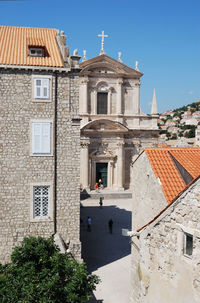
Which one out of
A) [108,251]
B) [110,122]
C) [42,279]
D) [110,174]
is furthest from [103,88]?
[42,279]

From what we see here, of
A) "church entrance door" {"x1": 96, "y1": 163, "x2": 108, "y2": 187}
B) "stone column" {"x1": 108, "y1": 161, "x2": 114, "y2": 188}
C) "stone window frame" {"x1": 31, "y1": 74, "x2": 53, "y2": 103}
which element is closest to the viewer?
"stone window frame" {"x1": 31, "y1": 74, "x2": 53, "y2": 103}

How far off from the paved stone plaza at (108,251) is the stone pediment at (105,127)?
343 inches

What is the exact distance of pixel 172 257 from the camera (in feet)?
24.0

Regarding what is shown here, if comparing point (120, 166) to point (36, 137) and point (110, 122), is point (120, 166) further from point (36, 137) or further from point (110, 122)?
point (36, 137)

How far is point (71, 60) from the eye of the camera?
14430 millimetres

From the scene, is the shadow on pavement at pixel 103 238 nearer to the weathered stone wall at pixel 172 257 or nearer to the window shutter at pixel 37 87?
the weathered stone wall at pixel 172 257

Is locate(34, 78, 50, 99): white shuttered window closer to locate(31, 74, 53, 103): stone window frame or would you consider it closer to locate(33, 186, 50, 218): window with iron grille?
locate(31, 74, 53, 103): stone window frame

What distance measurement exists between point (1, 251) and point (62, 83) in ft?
26.4

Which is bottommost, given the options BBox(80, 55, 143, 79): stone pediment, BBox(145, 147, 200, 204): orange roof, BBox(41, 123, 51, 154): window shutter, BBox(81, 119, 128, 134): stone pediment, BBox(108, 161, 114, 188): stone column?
BBox(108, 161, 114, 188): stone column

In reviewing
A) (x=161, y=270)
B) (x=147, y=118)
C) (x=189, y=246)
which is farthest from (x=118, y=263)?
(x=147, y=118)

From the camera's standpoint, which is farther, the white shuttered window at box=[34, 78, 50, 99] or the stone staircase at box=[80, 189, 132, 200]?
the stone staircase at box=[80, 189, 132, 200]

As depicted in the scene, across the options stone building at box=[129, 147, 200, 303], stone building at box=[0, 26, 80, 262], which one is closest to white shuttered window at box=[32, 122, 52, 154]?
stone building at box=[0, 26, 80, 262]

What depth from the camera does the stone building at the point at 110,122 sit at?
33062 millimetres

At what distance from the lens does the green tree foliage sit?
904 centimetres
